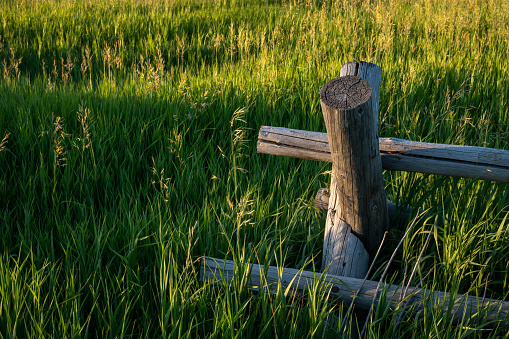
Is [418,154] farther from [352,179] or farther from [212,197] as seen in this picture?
[212,197]

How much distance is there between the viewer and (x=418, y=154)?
6.24 feet

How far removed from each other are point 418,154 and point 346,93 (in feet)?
1.80

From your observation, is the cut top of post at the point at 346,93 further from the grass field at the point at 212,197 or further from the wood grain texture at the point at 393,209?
the wood grain texture at the point at 393,209

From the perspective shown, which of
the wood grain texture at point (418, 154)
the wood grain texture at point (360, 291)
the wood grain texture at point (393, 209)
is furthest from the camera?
the wood grain texture at point (393, 209)

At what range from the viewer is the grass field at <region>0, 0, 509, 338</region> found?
5.36 feet

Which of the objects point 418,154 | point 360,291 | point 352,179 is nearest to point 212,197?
point 352,179

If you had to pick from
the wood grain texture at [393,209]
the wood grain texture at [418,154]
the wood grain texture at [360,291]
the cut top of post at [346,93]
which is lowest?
the wood grain texture at [360,291]

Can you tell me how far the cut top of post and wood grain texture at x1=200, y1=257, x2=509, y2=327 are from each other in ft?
2.46

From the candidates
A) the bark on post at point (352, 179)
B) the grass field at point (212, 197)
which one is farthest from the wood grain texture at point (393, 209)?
the bark on post at point (352, 179)

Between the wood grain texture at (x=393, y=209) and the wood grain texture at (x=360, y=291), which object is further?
the wood grain texture at (x=393, y=209)

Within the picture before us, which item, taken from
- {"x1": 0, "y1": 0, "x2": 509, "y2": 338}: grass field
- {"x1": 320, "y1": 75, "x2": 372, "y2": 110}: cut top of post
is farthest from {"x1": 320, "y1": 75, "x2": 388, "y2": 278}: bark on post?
{"x1": 0, "y1": 0, "x2": 509, "y2": 338}: grass field

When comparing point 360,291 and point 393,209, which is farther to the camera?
point 393,209

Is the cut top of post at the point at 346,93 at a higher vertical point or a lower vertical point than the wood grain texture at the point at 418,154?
higher

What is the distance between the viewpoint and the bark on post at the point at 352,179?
164 cm
